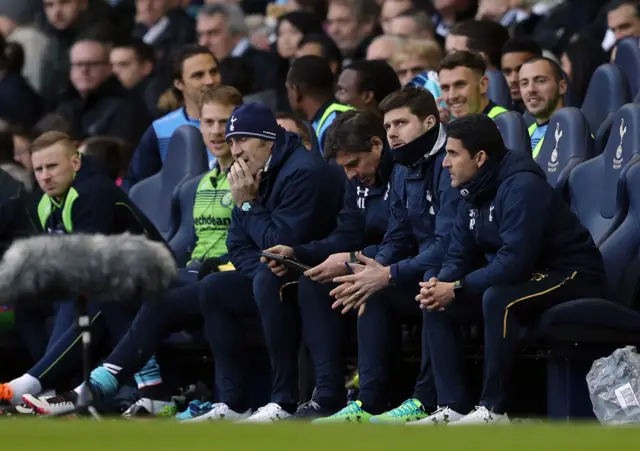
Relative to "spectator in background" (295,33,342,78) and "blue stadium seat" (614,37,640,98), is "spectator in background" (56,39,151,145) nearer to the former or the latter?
"spectator in background" (295,33,342,78)

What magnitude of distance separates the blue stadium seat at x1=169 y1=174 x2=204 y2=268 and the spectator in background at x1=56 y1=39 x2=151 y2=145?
2.50 metres

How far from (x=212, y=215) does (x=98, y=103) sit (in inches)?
169

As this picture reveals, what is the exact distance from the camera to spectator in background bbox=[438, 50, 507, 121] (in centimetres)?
1053

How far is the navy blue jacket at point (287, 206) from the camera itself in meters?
9.60

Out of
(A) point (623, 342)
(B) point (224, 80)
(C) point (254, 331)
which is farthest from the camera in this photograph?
(B) point (224, 80)

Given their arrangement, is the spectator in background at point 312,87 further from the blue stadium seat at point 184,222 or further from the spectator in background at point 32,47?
the spectator in background at point 32,47

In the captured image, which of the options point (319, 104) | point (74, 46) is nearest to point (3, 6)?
point (74, 46)

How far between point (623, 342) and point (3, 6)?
10568 millimetres

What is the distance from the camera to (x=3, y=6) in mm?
17688

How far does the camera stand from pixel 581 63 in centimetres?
1236

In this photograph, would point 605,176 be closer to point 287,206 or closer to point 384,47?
point 287,206

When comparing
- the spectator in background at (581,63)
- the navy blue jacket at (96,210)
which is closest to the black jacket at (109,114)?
the navy blue jacket at (96,210)

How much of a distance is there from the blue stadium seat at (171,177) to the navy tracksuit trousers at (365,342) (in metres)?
2.43

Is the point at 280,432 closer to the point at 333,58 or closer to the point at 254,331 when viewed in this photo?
the point at 254,331
